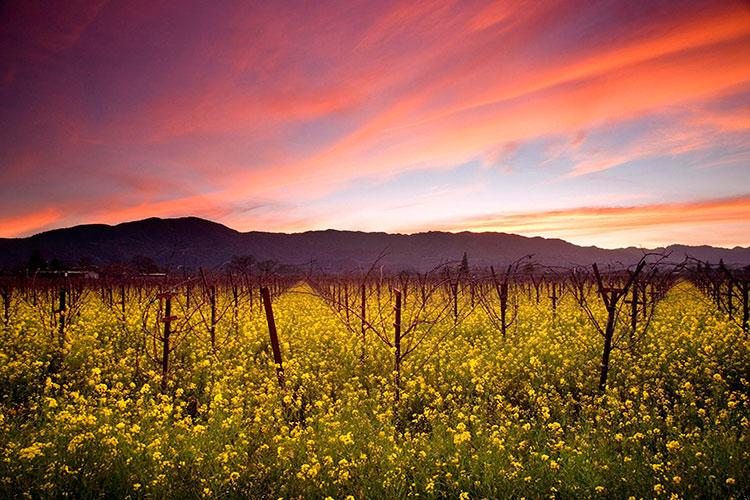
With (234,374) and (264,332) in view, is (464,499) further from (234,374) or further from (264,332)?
(264,332)

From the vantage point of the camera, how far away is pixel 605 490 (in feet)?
15.7

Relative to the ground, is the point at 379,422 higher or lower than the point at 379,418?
lower

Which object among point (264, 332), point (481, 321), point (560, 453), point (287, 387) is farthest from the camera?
point (481, 321)

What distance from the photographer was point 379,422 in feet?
24.0

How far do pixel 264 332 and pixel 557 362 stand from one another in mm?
8672

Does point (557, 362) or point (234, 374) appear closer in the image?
point (234, 374)

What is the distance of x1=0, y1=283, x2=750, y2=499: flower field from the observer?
4.99 metres

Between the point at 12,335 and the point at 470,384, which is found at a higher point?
the point at 12,335

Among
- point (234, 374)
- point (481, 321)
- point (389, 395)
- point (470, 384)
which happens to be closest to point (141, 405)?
point (234, 374)

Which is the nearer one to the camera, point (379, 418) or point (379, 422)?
point (379, 418)

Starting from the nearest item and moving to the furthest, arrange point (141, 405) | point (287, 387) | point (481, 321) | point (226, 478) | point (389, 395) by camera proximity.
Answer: point (226, 478) → point (141, 405) → point (389, 395) → point (287, 387) → point (481, 321)

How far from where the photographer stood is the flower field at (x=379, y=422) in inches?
196

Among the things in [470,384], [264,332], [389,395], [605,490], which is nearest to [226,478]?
[389,395]

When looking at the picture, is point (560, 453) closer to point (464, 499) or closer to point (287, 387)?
point (464, 499)
